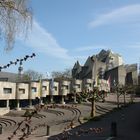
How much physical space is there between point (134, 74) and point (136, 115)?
90.6 metres

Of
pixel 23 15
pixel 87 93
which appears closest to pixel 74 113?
pixel 87 93

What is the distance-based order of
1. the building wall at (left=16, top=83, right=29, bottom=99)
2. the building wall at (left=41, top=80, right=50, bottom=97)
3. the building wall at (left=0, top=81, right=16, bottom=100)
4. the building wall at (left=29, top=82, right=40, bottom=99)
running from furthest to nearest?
the building wall at (left=41, top=80, right=50, bottom=97) < the building wall at (left=29, top=82, right=40, bottom=99) < the building wall at (left=16, top=83, right=29, bottom=99) < the building wall at (left=0, top=81, right=16, bottom=100)

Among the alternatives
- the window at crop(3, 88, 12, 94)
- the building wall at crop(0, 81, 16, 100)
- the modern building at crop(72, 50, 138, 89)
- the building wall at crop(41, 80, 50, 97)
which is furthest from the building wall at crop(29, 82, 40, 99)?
the modern building at crop(72, 50, 138, 89)

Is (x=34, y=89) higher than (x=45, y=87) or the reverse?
the reverse

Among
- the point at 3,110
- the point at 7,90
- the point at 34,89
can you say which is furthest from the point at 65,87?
the point at 3,110

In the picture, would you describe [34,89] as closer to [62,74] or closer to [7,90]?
[7,90]

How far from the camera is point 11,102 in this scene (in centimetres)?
7875

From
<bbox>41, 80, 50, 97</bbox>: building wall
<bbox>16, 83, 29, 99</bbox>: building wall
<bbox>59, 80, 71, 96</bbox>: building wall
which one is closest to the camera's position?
<bbox>16, 83, 29, 99</bbox>: building wall

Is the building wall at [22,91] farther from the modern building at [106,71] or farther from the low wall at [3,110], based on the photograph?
A: the modern building at [106,71]

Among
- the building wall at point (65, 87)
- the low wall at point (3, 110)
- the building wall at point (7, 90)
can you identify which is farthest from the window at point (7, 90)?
the building wall at point (65, 87)

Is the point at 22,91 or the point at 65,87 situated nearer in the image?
the point at 22,91

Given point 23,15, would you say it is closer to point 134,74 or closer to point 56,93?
point 56,93

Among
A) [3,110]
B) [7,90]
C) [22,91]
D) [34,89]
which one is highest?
[34,89]

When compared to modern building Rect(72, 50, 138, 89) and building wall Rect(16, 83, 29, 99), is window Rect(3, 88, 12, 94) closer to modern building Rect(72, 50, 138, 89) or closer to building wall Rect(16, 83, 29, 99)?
building wall Rect(16, 83, 29, 99)
